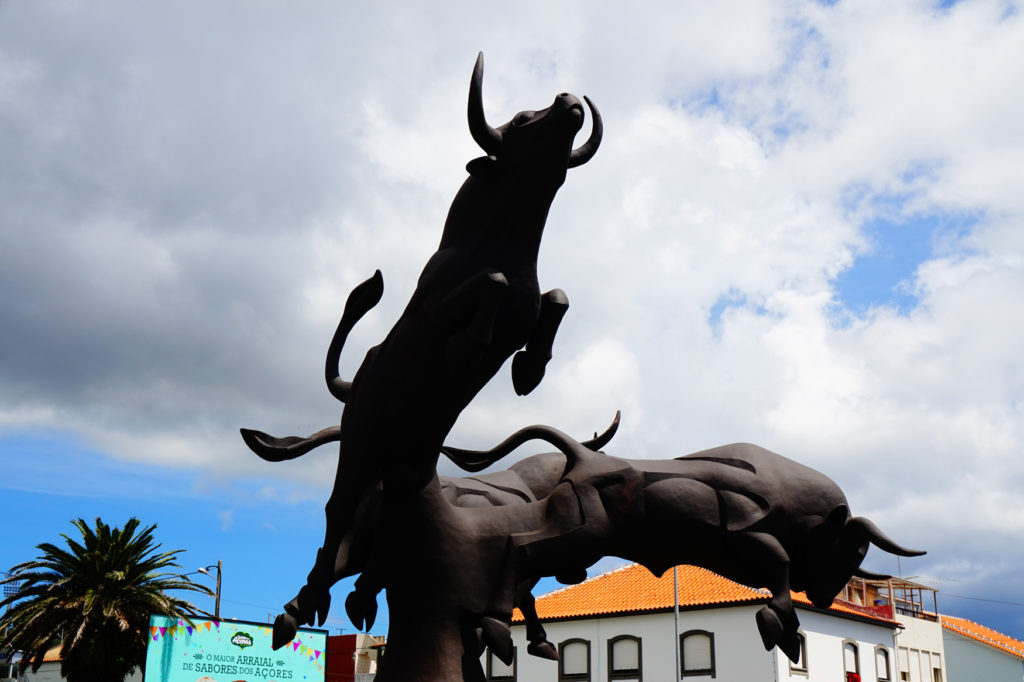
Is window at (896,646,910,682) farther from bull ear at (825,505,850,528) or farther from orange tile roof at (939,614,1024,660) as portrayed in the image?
bull ear at (825,505,850,528)

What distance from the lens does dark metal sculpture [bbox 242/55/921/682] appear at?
263 inches

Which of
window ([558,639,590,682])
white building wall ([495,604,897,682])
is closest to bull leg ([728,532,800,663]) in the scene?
white building wall ([495,604,897,682])

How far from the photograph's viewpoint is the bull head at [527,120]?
20.4 ft

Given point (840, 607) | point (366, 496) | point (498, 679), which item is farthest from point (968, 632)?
point (366, 496)

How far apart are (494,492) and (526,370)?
1.58 metres

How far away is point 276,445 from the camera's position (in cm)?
817

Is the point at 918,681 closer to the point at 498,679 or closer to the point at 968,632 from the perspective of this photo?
the point at 968,632

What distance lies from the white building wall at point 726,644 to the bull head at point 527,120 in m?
25.3

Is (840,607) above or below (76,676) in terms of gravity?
above

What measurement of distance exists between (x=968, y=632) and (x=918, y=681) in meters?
11.7

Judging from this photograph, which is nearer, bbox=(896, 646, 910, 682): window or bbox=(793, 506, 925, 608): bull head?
bbox=(793, 506, 925, 608): bull head

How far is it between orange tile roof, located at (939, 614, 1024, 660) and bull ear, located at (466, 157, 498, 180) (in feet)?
148

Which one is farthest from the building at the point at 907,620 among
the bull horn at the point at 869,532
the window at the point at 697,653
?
the bull horn at the point at 869,532

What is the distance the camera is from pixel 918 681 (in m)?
37.7
